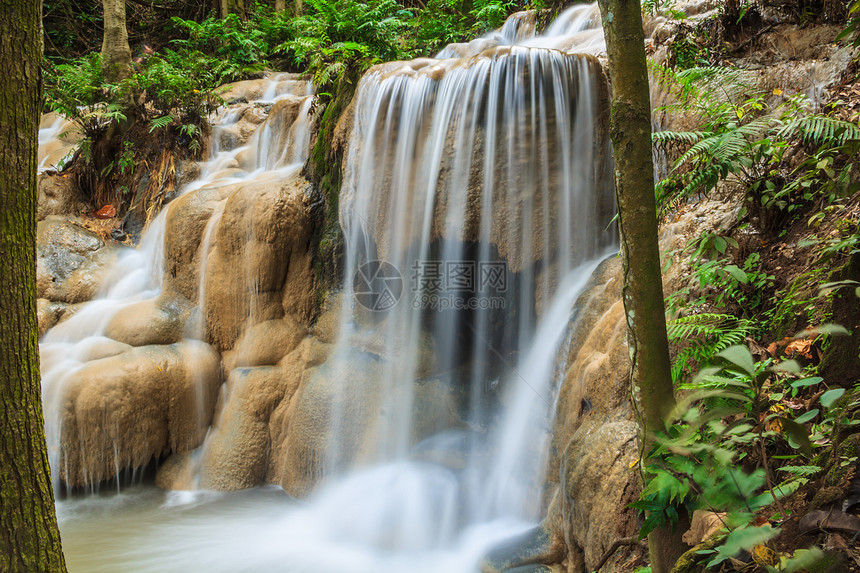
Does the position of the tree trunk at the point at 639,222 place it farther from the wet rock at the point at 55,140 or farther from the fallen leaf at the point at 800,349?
the wet rock at the point at 55,140

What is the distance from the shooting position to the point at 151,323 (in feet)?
21.9

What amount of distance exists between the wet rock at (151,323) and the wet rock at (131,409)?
179 mm

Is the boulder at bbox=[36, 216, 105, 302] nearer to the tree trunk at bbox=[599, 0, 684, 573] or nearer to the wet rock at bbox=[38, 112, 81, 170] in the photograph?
the wet rock at bbox=[38, 112, 81, 170]

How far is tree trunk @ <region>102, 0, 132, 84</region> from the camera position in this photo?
1056cm

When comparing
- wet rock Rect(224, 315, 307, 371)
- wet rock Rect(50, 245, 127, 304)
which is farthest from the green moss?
wet rock Rect(50, 245, 127, 304)

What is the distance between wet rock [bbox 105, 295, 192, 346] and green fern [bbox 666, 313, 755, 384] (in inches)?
230

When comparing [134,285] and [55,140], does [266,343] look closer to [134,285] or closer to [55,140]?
[134,285]

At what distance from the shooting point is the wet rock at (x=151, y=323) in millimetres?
6598

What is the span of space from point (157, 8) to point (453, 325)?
15.8 metres

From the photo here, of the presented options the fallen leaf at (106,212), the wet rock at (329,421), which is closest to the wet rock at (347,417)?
the wet rock at (329,421)

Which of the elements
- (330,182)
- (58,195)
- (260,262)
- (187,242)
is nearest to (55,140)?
(58,195)

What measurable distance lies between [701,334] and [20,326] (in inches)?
135

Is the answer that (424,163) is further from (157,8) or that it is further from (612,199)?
(157,8)

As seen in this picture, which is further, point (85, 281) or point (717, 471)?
point (85, 281)
